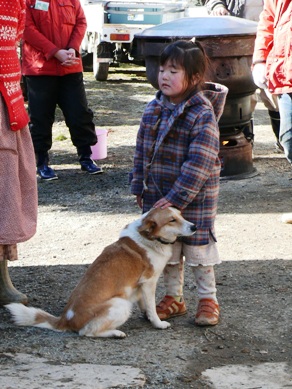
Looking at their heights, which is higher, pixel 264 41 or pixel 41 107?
pixel 264 41

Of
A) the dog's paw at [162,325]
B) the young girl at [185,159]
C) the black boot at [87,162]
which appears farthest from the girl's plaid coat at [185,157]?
the black boot at [87,162]

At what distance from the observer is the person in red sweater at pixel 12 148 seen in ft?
15.6

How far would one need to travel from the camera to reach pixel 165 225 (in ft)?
15.1

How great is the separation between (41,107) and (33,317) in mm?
3960

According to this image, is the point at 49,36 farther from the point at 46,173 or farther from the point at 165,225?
the point at 165,225

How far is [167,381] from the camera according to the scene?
4.08m

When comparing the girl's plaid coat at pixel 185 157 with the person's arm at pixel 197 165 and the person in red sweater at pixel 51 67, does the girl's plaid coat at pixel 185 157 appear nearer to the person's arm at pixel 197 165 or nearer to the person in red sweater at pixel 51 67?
the person's arm at pixel 197 165

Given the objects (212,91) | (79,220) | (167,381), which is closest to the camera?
(167,381)

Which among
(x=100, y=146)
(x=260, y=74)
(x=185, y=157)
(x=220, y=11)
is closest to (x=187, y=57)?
(x=185, y=157)

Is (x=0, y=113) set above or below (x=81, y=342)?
above

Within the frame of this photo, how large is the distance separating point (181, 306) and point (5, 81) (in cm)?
161

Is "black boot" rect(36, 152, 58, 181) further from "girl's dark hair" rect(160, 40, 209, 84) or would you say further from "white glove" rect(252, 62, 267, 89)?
"girl's dark hair" rect(160, 40, 209, 84)

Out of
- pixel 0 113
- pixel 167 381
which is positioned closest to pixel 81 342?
pixel 167 381

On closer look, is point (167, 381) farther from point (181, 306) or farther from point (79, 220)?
point (79, 220)
